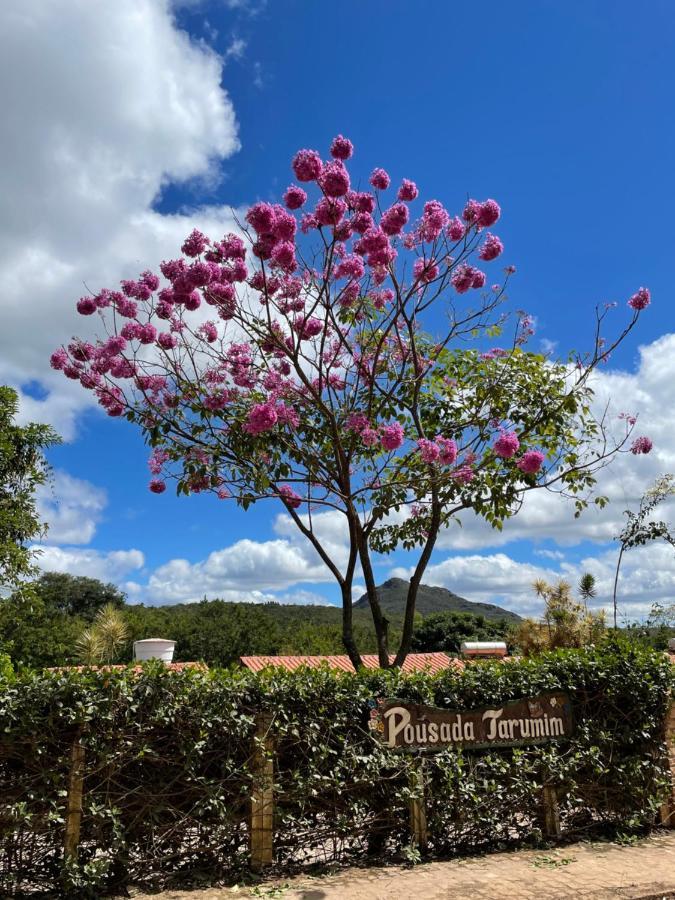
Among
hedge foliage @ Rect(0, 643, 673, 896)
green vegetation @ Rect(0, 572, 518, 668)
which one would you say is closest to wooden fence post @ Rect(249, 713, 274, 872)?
hedge foliage @ Rect(0, 643, 673, 896)

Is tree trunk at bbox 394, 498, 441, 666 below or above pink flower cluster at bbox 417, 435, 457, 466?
below

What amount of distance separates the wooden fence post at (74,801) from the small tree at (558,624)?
16.4 m

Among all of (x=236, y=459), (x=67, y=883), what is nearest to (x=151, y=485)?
(x=236, y=459)

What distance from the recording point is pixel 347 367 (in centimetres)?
755

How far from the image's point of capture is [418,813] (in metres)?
5.63

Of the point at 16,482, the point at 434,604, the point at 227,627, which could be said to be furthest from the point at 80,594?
the point at 16,482

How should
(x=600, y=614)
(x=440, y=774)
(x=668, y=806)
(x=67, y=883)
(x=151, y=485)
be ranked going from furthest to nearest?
(x=600, y=614) < (x=151, y=485) < (x=668, y=806) < (x=440, y=774) < (x=67, y=883)

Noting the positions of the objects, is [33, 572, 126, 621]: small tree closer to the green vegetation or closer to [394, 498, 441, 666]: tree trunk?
the green vegetation

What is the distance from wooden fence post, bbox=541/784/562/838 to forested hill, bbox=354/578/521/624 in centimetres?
3069

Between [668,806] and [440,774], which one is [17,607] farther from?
[668,806]

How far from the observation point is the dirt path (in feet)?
15.6

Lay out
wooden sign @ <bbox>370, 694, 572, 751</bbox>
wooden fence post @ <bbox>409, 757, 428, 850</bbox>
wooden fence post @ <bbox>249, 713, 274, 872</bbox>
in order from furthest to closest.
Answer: wooden sign @ <bbox>370, 694, 572, 751</bbox> < wooden fence post @ <bbox>409, 757, 428, 850</bbox> < wooden fence post @ <bbox>249, 713, 274, 872</bbox>

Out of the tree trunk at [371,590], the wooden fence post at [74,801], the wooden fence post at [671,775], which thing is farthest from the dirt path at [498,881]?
the tree trunk at [371,590]

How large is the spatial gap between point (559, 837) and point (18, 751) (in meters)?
4.56
